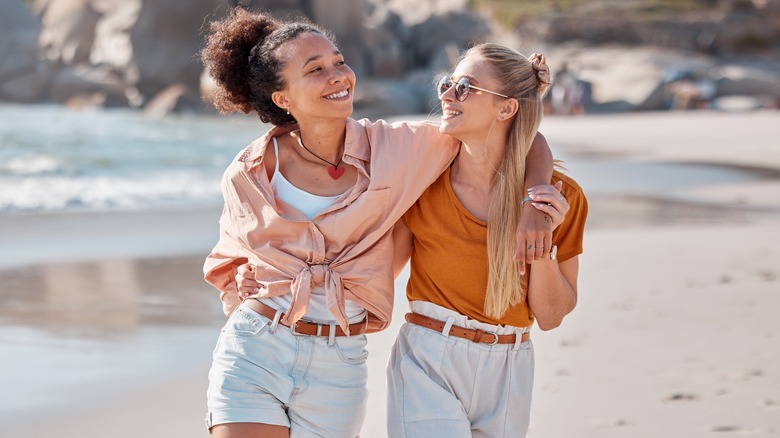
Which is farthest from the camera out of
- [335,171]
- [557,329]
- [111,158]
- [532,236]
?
[111,158]

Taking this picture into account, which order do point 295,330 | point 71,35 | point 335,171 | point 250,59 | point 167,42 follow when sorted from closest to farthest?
point 295,330, point 335,171, point 250,59, point 167,42, point 71,35

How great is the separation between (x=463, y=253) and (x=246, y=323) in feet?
2.41

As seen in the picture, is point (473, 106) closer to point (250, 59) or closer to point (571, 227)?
point (571, 227)

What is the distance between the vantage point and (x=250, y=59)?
12.1 ft

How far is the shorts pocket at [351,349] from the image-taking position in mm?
3361

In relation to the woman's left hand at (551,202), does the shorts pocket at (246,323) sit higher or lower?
lower

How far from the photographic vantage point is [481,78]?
3400mm

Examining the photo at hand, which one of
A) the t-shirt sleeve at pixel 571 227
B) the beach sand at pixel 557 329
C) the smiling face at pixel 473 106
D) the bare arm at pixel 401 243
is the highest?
the smiling face at pixel 473 106

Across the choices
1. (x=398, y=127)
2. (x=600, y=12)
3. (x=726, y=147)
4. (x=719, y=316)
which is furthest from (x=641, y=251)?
(x=600, y=12)

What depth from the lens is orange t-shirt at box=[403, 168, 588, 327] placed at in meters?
3.32

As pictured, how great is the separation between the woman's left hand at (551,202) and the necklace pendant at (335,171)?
2.25ft

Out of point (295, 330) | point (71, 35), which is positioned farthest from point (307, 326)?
point (71, 35)

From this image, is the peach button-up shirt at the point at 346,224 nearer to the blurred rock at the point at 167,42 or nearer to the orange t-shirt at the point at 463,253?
the orange t-shirt at the point at 463,253

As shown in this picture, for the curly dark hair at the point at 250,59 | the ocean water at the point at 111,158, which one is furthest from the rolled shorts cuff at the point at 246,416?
the ocean water at the point at 111,158
